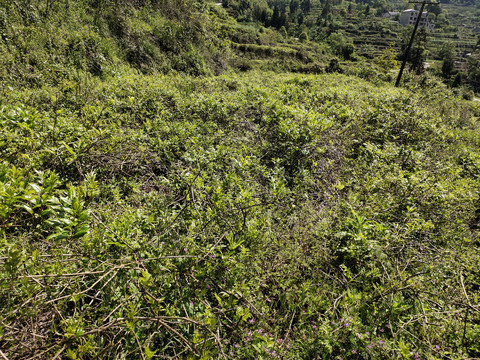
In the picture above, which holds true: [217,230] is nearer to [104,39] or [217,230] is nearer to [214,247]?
[214,247]

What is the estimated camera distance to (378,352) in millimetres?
1787

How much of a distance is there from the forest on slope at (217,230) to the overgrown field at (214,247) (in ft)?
0.06

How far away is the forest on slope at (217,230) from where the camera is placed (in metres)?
1.51

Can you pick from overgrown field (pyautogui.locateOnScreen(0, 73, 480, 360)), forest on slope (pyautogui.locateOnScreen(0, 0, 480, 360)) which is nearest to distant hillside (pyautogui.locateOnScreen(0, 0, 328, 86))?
forest on slope (pyautogui.locateOnScreen(0, 0, 480, 360))

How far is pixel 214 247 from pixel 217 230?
0.39 meters

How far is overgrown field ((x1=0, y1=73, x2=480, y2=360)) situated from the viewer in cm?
148

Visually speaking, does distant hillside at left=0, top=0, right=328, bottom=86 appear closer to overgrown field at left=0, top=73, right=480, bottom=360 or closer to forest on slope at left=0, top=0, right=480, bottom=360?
forest on slope at left=0, top=0, right=480, bottom=360

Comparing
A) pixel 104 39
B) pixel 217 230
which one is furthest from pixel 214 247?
pixel 104 39

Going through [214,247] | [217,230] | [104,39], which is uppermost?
[104,39]

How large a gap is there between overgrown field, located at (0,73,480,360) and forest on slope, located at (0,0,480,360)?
2 cm

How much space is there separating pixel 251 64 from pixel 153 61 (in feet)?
54.3

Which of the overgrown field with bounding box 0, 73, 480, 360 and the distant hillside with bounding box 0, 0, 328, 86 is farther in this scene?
the distant hillside with bounding box 0, 0, 328, 86

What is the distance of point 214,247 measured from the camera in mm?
1904

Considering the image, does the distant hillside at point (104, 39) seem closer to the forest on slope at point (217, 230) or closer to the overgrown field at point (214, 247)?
the forest on slope at point (217, 230)
